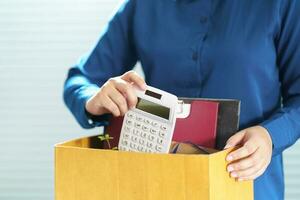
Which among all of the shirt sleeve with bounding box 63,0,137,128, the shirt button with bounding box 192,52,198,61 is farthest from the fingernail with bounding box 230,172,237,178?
the shirt sleeve with bounding box 63,0,137,128

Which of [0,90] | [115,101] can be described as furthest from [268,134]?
[0,90]

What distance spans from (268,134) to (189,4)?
0.26m

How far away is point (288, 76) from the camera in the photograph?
783 millimetres

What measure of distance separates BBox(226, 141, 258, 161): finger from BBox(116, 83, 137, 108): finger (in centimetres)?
14

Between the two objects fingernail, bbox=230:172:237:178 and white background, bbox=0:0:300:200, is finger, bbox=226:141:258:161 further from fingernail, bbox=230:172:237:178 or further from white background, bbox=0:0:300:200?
white background, bbox=0:0:300:200

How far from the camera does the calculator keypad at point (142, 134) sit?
0.65 meters

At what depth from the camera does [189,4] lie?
819 mm

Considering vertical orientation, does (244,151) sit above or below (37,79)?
below

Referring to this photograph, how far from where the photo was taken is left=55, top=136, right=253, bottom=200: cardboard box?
0.58 metres

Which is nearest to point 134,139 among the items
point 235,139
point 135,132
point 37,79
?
point 135,132

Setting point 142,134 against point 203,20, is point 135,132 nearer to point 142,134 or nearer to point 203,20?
point 142,134

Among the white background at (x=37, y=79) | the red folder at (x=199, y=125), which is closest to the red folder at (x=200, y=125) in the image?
the red folder at (x=199, y=125)

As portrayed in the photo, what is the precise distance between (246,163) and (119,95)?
0.19 metres

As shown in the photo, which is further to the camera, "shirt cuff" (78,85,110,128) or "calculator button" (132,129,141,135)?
"shirt cuff" (78,85,110,128)
